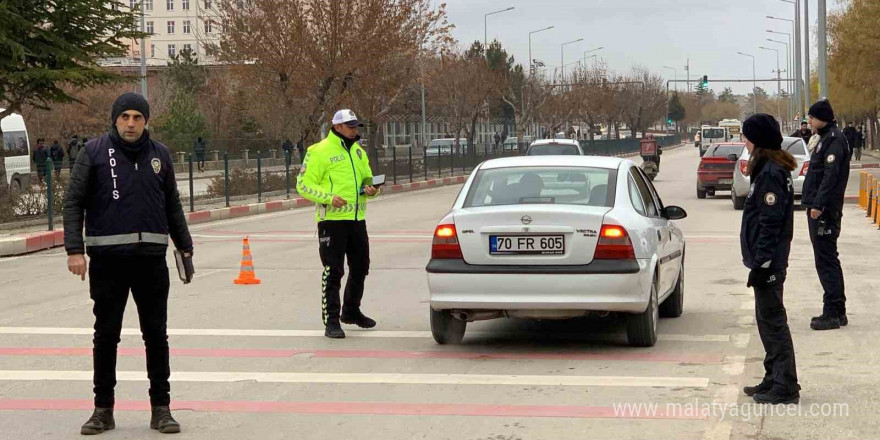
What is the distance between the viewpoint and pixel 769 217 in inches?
279

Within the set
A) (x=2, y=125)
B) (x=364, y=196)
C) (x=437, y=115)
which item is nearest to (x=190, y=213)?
(x=2, y=125)

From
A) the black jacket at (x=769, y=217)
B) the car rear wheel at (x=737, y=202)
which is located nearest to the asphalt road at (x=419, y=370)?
the black jacket at (x=769, y=217)

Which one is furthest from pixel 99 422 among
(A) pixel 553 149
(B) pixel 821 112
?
(A) pixel 553 149

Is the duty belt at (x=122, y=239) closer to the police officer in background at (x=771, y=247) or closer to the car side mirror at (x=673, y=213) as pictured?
the police officer in background at (x=771, y=247)

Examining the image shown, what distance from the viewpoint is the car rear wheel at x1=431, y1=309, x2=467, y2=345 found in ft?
30.7

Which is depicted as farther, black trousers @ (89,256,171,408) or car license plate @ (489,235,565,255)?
car license plate @ (489,235,565,255)

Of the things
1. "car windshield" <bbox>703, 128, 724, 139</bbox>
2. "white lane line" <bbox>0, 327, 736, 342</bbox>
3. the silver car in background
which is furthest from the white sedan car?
"car windshield" <bbox>703, 128, 724, 139</bbox>

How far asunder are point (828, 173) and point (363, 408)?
4.59 m

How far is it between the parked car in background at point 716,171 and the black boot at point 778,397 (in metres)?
24.2

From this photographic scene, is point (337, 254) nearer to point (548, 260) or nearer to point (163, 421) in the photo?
point (548, 260)

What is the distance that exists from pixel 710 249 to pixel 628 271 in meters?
9.50

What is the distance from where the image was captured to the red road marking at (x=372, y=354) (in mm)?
8812

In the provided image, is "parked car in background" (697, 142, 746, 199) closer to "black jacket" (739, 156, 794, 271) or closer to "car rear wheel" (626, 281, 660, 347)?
"car rear wheel" (626, 281, 660, 347)

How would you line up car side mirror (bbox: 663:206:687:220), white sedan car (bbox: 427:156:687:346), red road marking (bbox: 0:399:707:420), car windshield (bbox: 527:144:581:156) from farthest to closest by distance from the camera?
car windshield (bbox: 527:144:581:156)
car side mirror (bbox: 663:206:687:220)
white sedan car (bbox: 427:156:687:346)
red road marking (bbox: 0:399:707:420)
